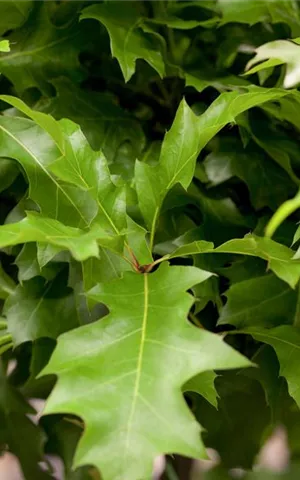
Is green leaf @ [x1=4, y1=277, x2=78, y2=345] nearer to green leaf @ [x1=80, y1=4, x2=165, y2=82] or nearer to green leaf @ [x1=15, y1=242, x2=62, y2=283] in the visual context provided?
green leaf @ [x1=15, y1=242, x2=62, y2=283]

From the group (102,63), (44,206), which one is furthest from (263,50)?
(102,63)

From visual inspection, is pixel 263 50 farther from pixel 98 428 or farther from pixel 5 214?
pixel 5 214

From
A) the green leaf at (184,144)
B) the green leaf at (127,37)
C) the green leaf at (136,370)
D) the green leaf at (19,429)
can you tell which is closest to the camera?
the green leaf at (136,370)

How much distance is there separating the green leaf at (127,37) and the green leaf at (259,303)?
22cm

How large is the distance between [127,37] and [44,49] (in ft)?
0.32

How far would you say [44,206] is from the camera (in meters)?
0.63

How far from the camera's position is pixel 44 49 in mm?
753

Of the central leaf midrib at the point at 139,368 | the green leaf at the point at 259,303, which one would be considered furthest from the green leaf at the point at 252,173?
the central leaf midrib at the point at 139,368

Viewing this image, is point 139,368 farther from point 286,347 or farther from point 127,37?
point 127,37

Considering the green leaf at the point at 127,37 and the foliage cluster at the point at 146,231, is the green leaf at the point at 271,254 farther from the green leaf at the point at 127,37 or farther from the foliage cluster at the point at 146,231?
the green leaf at the point at 127,37

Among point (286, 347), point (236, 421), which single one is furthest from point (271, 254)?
point (236, 421)

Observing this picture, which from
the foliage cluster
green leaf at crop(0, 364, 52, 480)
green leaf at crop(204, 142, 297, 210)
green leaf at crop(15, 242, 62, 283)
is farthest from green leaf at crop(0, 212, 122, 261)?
green leaf at crop(0, 364, 52, 480)

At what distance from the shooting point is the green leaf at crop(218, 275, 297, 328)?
657mm

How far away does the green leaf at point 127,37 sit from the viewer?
691mm
